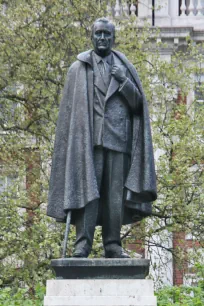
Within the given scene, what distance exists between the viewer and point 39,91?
23125mm

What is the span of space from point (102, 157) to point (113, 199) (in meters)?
0.43

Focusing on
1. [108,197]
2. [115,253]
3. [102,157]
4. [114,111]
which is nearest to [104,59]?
[114,111]

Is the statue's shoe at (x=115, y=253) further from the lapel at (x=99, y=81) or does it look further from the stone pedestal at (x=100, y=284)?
the lapel at (x=99, y=81)

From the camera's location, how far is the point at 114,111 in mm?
9969

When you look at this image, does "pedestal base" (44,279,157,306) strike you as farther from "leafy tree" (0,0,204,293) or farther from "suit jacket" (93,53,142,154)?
"leafy tree" (0,0,204,293)

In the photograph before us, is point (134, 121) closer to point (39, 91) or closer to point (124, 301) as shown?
point (124, 301)

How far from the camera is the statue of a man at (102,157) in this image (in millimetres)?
9728

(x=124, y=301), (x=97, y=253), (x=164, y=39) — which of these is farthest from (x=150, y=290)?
A: (x=164, y=39)

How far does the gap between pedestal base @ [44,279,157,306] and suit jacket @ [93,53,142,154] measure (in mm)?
1405

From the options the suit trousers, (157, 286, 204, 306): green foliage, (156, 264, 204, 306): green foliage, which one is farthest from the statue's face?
(157, 286, 204, 306): green foliage

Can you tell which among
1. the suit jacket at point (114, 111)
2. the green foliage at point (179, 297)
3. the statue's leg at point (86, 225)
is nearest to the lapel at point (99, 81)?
the suit jacket at point (114, 111)

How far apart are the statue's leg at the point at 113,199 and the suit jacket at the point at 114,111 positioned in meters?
0.13

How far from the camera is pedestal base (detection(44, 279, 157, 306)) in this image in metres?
9.09

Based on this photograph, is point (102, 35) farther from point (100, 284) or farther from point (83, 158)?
point (100, 284)
